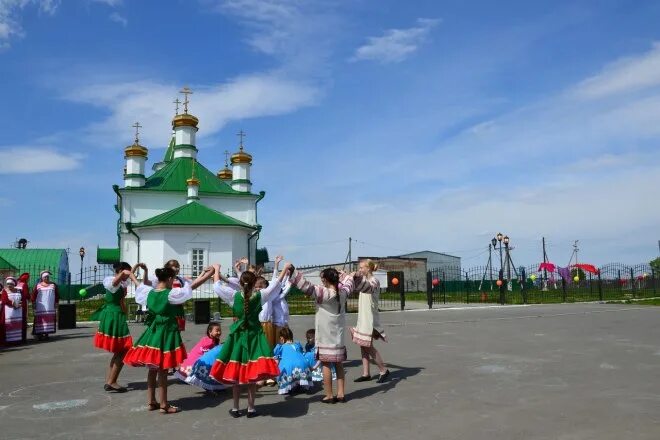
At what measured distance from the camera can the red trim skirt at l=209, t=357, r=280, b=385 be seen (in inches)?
239

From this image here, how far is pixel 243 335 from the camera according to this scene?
6266 mm

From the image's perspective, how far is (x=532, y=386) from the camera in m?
7.44

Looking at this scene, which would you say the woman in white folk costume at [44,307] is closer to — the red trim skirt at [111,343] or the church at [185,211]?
the red trim skirt at [111,343]

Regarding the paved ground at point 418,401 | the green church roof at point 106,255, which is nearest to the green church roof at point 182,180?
the green church roof at point 106,255

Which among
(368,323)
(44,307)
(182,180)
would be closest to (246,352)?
(368,323)

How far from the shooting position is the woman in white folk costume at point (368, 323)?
26.3 feet

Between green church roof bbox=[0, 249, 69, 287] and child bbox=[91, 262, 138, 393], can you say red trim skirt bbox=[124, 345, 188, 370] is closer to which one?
child bbox=[91, 262, 138, 393]

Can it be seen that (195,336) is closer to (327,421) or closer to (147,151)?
(327,421)

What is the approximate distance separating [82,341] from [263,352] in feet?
33.3

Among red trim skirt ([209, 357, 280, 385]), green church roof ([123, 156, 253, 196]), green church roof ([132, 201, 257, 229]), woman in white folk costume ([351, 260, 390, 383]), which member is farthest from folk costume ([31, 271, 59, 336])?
green church roof ([123, 156, 253, 196])

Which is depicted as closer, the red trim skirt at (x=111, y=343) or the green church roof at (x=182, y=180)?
the red trim skirt at (x=111, y=343)

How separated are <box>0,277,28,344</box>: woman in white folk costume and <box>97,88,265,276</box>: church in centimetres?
1871

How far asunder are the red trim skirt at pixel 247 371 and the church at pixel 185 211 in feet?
90.6

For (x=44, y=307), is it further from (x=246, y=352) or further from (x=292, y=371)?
(x=246, y=352)
